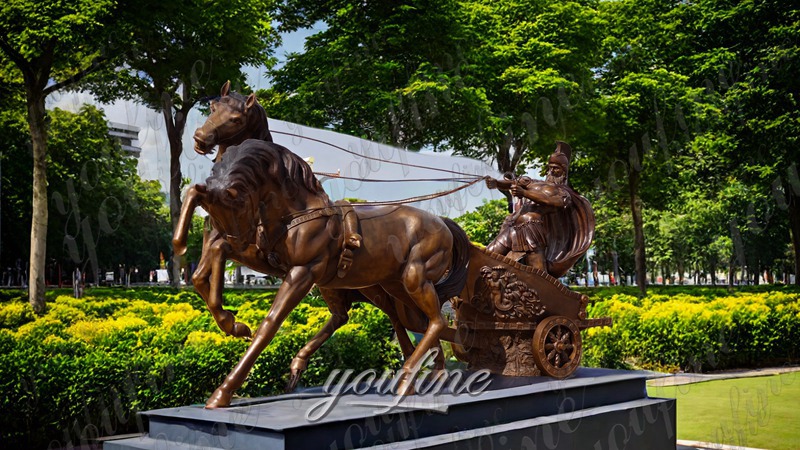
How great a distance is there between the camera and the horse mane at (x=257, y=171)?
484 cm

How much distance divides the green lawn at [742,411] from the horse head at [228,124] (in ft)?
19.9

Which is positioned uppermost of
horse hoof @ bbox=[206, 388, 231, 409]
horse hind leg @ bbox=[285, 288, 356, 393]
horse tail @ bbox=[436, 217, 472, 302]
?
horse tail @ bbox=[436, 217, 472, 302]

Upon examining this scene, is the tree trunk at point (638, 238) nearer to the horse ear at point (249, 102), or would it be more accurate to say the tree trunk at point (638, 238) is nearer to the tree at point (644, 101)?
the tree at point (644, 101)

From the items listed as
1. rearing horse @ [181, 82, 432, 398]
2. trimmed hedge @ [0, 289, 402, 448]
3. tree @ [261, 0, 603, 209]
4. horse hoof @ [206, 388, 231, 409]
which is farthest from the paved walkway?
horse hoof @ [206, 388, 231, 409]

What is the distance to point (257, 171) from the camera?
5016 mm

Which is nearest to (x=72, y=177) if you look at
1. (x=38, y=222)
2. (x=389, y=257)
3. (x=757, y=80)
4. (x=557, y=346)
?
(x=38, y=222)

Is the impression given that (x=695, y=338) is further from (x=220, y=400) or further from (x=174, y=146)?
(x=174, y=146)

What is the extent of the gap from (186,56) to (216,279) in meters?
16.1

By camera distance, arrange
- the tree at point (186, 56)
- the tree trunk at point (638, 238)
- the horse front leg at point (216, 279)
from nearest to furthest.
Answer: the horse front leg at point (216, 279)
the tree at point (186, 56)
the tree trunk at point (638, 238)

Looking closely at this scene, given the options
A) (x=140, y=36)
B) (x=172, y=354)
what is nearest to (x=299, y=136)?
(x=172, y=354)

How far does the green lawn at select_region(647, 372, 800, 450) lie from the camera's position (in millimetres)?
8453

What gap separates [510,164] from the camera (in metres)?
25.1

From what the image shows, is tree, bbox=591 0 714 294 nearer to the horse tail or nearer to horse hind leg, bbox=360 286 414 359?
the horse tail

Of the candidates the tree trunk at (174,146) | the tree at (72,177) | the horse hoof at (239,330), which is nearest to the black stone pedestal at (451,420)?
the horse hoof at (239,330)
